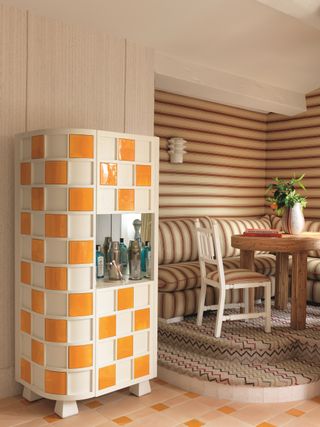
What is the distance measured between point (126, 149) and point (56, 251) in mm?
802

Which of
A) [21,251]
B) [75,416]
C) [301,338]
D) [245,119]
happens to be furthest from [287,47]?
[75,416]

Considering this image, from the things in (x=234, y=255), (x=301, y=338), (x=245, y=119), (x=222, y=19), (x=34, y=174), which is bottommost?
(x=301, y=338)

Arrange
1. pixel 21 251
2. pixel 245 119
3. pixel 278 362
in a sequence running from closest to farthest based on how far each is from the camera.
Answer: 1. pixel 21 251
2. pixel 278 362
3. pixel 245 119

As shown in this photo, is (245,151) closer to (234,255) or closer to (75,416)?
(234,255)

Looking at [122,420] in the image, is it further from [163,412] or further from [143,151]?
[143,151]

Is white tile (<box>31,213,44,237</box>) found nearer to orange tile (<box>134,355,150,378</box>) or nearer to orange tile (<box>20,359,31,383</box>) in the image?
orange tile (<box>20,359,31,383</box>)

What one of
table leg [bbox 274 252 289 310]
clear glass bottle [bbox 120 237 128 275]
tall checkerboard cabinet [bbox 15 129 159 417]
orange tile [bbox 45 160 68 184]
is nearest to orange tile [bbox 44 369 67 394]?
tall checkerboard cabinet [bbox 15 129 159 417]

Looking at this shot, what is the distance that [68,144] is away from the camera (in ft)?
10.00

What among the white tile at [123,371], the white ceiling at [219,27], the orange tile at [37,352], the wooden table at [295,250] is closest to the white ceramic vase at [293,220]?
the wooden table at [295,250]

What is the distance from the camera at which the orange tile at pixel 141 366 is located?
3373 mm

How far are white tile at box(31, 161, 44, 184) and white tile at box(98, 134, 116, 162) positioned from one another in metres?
0.38

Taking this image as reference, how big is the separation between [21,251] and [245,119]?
13.4 ft

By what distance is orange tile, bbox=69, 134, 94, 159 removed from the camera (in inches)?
120

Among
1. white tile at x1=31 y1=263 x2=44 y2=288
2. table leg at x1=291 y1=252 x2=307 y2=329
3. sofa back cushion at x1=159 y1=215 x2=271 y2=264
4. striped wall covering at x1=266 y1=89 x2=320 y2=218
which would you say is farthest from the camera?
striped wall covering at x1=266 y1=89 x2=320 y2=218
